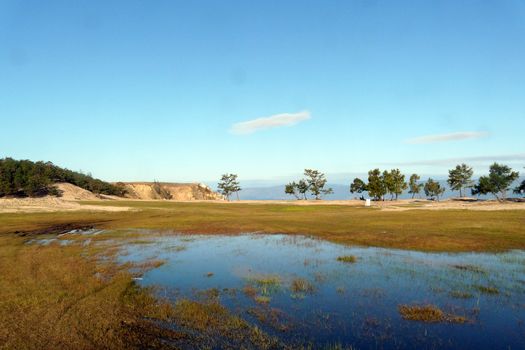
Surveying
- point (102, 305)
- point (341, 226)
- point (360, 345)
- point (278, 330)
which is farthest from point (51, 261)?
point (341, 226)

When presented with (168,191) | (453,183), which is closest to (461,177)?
(453,183)

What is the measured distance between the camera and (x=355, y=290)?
17.9 m

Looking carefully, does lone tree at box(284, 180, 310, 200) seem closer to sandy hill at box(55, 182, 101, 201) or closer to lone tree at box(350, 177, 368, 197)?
lone tree at box(350, 177, 368, 197)

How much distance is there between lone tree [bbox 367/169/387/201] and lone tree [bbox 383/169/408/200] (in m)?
1.38

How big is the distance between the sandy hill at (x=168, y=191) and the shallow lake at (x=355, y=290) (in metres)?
137

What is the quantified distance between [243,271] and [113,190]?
13321 centimetres

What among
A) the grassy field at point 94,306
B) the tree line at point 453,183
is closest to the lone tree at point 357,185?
the tree line at point 453,183

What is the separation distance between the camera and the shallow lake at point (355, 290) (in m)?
12.6

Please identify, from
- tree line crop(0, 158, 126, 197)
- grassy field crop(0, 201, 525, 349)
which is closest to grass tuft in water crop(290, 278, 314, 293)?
grassy field crop(0, 201, 525, 349)

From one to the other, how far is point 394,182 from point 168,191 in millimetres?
98111

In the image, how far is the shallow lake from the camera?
12.6 metres

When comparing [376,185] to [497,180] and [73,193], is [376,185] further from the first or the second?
[73,193]

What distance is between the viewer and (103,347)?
11234 mm

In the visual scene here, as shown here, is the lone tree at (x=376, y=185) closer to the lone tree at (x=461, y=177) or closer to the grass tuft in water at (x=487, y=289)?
the lone tree at (x=461, y=177)
